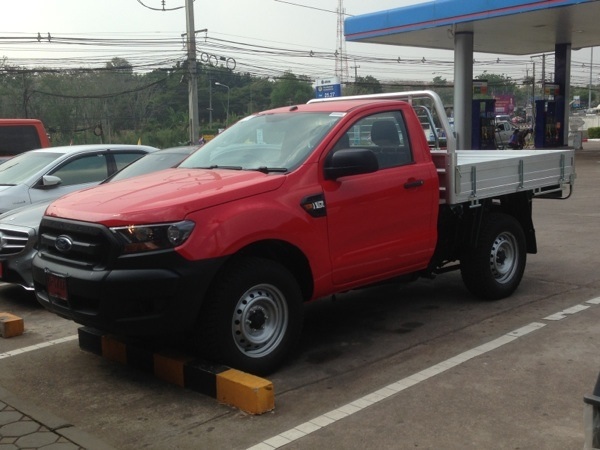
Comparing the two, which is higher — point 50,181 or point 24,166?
point 24,166

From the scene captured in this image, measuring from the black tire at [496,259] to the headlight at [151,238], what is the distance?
3.41m

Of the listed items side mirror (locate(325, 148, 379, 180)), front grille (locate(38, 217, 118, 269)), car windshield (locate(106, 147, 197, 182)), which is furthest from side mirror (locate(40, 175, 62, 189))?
side mirror (locate(325, 148, 379, 180))

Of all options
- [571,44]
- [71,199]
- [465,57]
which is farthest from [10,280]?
[571,44]

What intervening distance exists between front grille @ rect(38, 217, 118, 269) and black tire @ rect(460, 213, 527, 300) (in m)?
3.71

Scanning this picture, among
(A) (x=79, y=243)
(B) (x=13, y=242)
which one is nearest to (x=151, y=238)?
(A) (x=79, y=243)

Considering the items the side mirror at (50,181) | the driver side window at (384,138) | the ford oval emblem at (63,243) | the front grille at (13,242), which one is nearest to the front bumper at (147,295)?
the ford oval emblem at (63,243)

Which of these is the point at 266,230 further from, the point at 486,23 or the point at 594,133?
the point at 594,133

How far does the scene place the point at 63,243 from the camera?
484cm

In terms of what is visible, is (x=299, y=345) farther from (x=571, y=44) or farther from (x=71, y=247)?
(x=571, y=44)

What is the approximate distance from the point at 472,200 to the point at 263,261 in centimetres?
254

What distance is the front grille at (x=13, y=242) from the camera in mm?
7078

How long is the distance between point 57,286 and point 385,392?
2.37 meters

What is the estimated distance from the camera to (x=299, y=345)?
19.1 feet

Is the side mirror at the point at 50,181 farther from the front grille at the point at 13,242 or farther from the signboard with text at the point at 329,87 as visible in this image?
the signboard with text at the point at 329,87
